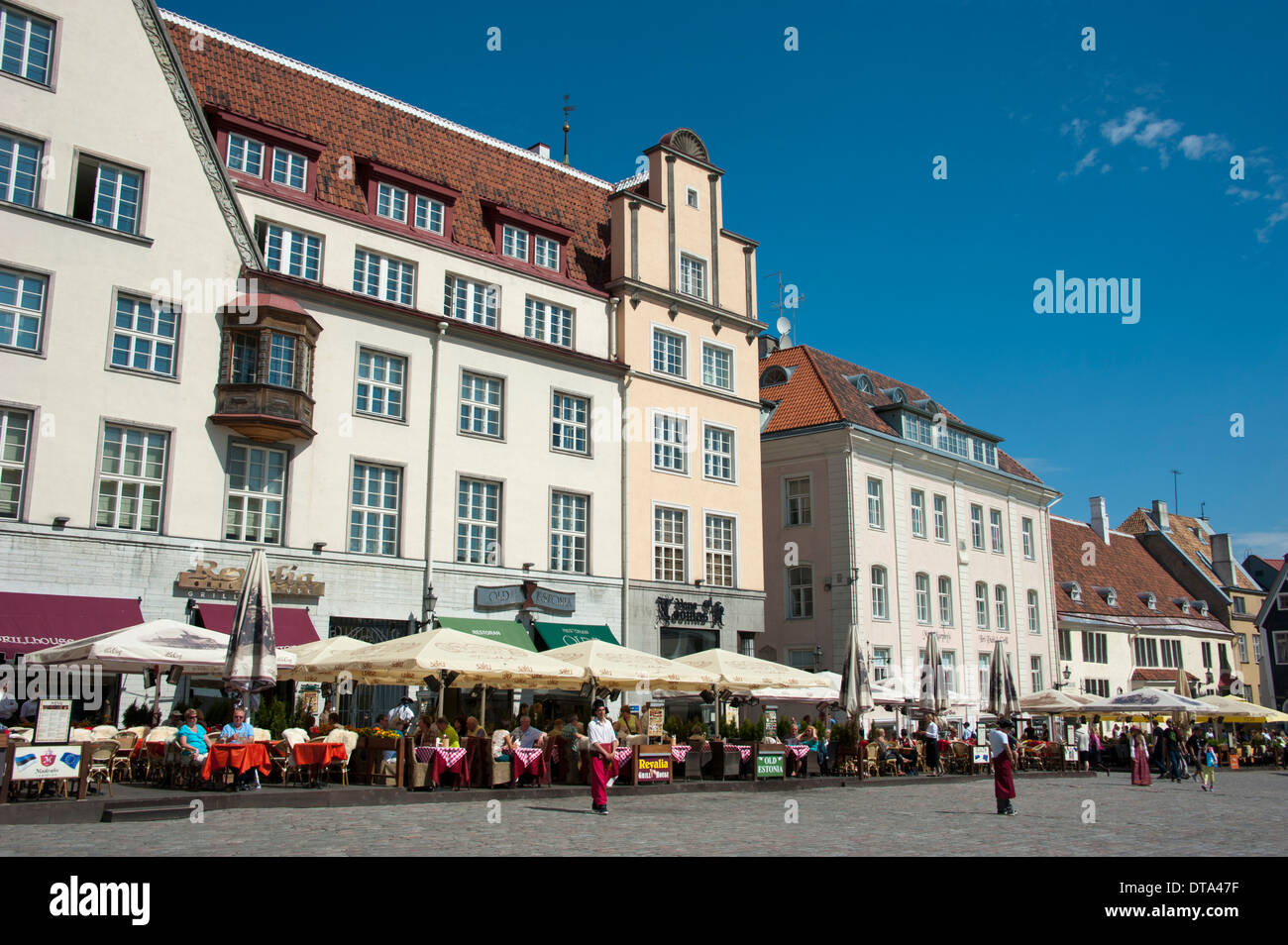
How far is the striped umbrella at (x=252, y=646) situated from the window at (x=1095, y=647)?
163ft

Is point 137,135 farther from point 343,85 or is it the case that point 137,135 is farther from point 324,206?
point 343,85

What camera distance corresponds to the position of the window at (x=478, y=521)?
2989 centimetres

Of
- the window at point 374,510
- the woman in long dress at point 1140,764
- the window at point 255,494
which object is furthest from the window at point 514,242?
the woman in long dress at point 1140,764

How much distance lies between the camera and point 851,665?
2734cm

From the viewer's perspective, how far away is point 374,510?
28219 mm

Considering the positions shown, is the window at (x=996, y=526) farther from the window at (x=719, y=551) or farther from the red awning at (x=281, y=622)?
the red awning at (x=281, y=622)

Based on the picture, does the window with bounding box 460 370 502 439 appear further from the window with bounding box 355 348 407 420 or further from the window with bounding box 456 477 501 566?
the window with bounding box 355 348 407 420

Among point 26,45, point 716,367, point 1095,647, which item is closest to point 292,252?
point 26,45

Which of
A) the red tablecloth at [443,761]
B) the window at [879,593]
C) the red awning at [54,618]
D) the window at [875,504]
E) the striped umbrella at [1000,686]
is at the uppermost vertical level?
the window at [875,504]

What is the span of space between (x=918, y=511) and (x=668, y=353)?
16571mm

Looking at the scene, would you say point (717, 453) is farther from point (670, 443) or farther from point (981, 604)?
point (981, 604)

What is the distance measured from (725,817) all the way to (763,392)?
33.6 metres

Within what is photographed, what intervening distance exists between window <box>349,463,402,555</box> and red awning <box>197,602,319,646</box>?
2.39m

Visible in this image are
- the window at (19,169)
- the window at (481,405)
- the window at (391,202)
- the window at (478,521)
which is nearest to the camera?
the window at (19,169)
